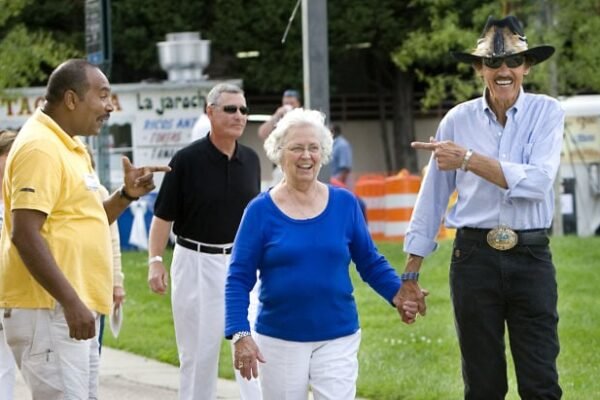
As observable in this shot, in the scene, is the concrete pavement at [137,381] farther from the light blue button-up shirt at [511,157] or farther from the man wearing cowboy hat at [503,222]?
the light blue button-up shirt at [511,157]

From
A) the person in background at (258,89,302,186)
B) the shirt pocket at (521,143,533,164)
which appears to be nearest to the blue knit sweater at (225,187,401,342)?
the shirt pocket at (521,143,533,164)

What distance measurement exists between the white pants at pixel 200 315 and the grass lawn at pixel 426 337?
1.57 meters

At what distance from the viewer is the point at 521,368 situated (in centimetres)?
686

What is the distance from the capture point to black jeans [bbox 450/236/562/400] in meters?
6.75

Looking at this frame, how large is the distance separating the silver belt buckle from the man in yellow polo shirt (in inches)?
67.9

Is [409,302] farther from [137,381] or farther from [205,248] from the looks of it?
[137,381]

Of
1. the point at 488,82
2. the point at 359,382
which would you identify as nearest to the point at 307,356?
the point at 488,82

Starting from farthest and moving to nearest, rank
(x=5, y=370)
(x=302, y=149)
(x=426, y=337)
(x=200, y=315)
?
(x=426, y=337), (x=200, y=315), (x=5, y=370), (x=302, y=149)

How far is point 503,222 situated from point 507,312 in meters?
0.44

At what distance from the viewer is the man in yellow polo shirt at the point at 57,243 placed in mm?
5875

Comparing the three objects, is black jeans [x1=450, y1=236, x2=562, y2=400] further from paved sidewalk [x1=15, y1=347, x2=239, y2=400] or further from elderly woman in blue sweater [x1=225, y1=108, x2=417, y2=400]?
paved sidewalk [x1=15, y1=347, x2=239, y2=400]

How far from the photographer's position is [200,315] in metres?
8.59

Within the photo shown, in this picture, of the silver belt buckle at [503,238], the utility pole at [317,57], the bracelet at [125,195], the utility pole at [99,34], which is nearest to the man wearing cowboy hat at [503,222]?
the silver belt buckle at [503,238]

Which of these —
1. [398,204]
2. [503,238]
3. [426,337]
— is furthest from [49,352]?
[398,204]
